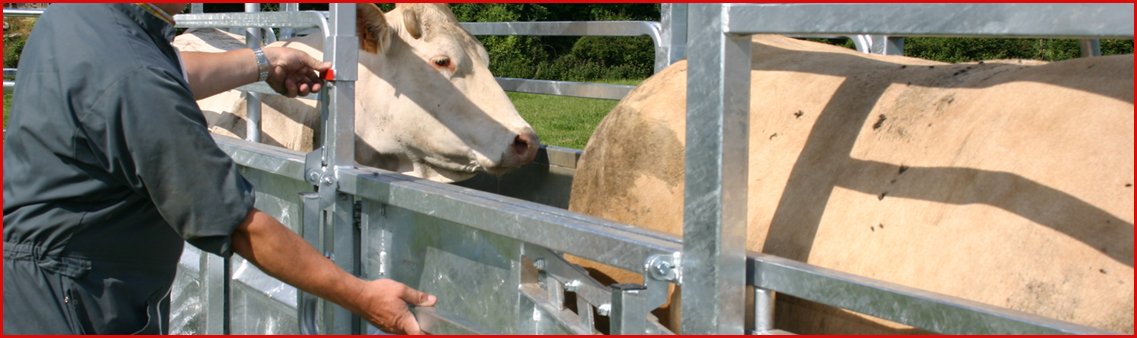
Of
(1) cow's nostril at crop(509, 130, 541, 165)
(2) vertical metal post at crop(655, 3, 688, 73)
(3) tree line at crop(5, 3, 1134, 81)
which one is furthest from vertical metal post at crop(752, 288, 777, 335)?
(3) tree line at crop(5, 3, 1134, 81)

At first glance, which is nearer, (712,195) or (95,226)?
(712,195)

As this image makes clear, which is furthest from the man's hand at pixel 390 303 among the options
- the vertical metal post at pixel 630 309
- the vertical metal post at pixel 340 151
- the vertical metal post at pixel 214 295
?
the vertical metal post at pixel 214 295

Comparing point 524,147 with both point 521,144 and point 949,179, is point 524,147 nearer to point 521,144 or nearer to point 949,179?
point 521,144

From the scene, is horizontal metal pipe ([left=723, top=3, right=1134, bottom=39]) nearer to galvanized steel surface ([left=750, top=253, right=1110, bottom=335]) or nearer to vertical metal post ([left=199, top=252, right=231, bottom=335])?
galvanized steel surface ([left=750, top=253, right=1110, bottom=335])

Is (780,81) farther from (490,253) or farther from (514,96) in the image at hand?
(514,96)

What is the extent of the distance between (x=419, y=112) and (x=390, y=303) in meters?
2.20

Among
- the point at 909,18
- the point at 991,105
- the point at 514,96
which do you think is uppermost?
the point at 909,18

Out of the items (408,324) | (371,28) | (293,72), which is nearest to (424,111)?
(371,28)

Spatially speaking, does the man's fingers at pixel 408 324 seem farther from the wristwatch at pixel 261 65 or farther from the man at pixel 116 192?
the wristwatch at pixel 261 65

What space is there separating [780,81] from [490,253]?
0.69 metres

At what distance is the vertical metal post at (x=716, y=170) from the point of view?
Answer: 5.51 ft

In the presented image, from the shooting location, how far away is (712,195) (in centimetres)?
170

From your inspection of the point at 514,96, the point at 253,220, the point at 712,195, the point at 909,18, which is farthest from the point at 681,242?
the point at 514,96

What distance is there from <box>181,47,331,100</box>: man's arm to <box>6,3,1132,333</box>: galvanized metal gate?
0.35ft
